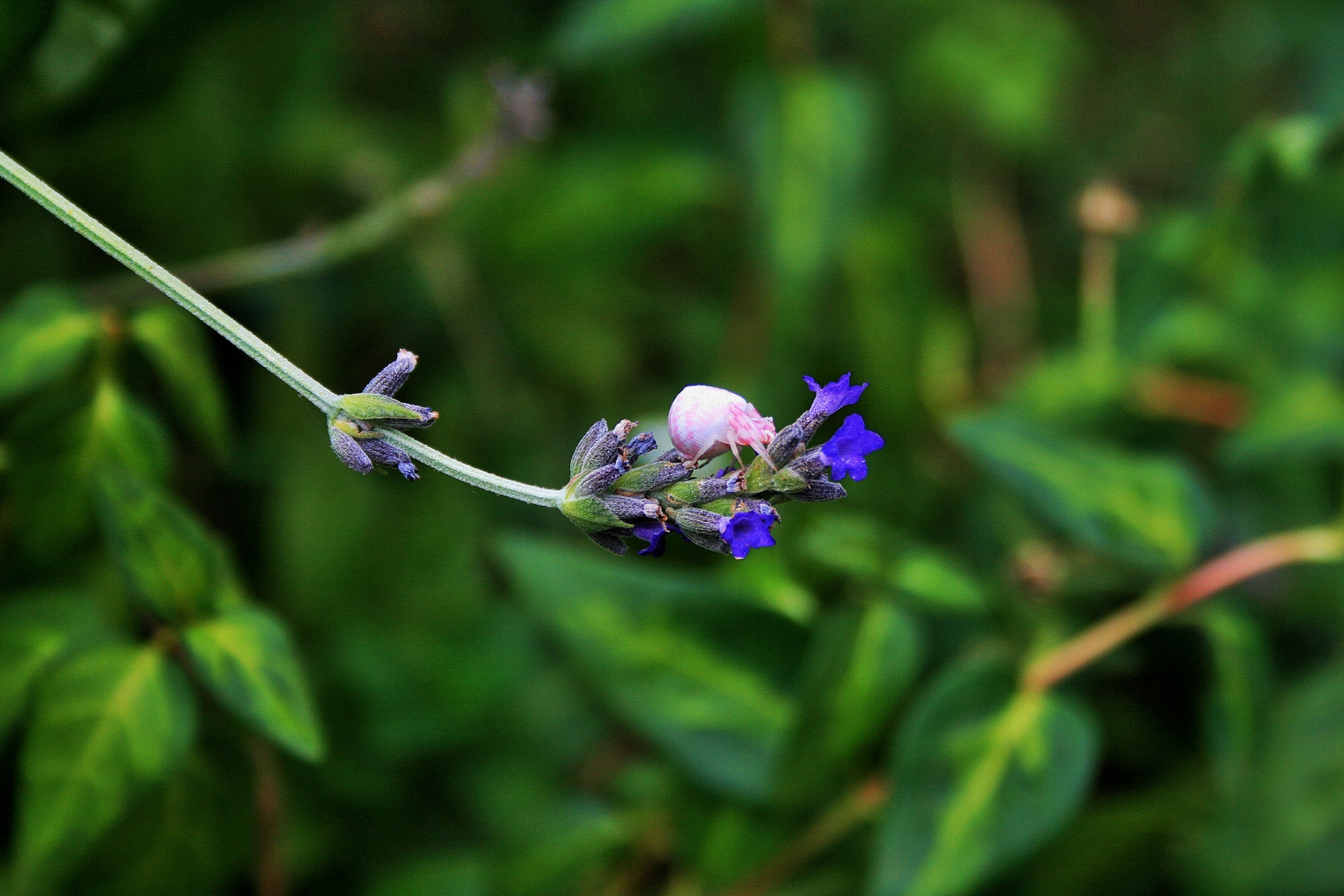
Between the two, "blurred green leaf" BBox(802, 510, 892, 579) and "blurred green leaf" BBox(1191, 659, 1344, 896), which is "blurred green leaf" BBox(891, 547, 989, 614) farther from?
"blurred green leaf" BBox(1191, 659, 1344, 896)

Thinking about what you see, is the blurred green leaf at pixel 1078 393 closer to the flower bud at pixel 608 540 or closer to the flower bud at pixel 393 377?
the flower bud at pixel 608 540

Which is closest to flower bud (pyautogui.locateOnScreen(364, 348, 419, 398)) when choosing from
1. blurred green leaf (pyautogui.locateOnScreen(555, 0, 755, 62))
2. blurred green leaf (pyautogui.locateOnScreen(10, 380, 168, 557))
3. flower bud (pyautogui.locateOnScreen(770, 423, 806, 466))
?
flower bud (pyautogui.locateOnScreen(770, 423, 806, 466))

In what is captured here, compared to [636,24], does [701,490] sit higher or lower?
lower

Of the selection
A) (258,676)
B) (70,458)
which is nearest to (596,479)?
(258,676)

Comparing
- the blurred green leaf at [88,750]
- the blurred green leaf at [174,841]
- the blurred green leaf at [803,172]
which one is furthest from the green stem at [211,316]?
the blurred green leaf at [803,172]

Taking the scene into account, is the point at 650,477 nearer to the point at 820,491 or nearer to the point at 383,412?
the point at 820,491

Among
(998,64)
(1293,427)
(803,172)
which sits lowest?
(1293,427)

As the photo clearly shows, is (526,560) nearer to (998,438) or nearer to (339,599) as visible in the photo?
(339,599)

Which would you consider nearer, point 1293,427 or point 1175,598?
point 1175,598
